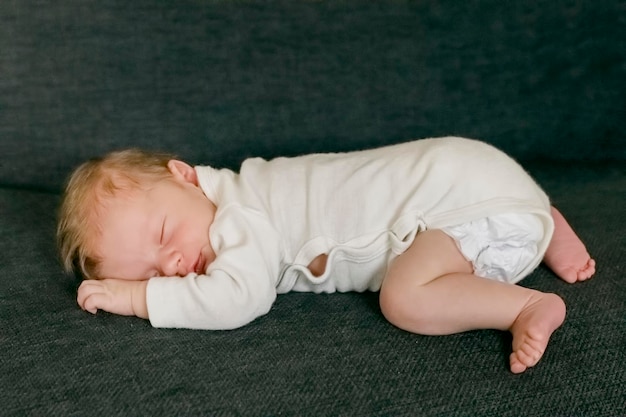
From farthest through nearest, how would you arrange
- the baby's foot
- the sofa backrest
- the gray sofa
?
the sofa backrest < the gray sofa < the baby's foot

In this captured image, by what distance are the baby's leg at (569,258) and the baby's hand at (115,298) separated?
2.10 feet

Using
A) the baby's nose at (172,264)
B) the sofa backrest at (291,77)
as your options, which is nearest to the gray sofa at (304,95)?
the sofa backrest at (291,77)

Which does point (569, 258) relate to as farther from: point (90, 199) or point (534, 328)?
point (90, 199)

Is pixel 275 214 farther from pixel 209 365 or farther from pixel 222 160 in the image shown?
pixel 222 160

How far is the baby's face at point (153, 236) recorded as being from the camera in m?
1.11

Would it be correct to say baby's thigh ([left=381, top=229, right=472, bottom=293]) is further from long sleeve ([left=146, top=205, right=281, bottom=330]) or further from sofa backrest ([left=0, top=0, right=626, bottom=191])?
sofa backrest ([left=0, top=0, right=626, bottom=191])

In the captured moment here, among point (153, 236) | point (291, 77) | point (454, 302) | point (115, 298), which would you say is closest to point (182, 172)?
point (153, 236)

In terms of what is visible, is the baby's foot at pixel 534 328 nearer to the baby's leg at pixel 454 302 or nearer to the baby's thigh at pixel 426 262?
the baby's leg at pixel 454 302

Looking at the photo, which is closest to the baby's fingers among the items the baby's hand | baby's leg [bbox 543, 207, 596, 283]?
the baby's hand

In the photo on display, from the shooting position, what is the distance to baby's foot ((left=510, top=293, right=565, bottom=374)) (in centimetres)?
92

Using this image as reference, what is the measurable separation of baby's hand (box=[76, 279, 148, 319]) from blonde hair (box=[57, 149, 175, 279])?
0.22 ft

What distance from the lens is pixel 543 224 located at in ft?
3.72

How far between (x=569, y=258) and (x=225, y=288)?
0.54m

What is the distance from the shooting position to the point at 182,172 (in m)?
1.22
